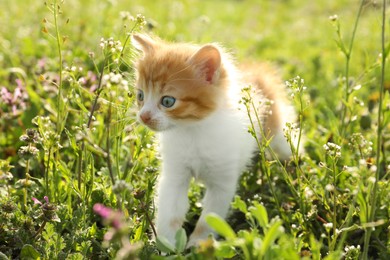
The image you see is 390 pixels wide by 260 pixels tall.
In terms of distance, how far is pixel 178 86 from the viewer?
2811 millimetres

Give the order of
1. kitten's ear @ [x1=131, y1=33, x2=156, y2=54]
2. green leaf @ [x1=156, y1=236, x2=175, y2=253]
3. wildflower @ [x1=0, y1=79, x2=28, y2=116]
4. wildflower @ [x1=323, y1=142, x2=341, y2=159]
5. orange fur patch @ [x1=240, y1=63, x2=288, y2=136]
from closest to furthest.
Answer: green leaf @ [x1=156, y1=236, x2=175, y2=253] < wildflower @ [x1=323, y1=142, x2=341, y2=159] < kitten's ear @ [x1=131, y1=33, x2=156, y2=54] < wildflower @ [x1=0, y1=79, x2=28, y2=116] < orange fur patch @ [x1=240, y1=63, x2=288, y2=136]

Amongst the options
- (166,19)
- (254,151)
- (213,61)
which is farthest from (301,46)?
(213,61)

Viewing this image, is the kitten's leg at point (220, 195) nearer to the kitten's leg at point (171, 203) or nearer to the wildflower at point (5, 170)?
the kitten's leg at point (171, 203)

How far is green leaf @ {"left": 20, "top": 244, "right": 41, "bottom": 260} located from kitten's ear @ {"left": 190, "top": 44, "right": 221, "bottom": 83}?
1179 mm

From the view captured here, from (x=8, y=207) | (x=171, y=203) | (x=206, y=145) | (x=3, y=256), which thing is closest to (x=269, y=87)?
(x=206, y=145)

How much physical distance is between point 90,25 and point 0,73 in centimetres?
199

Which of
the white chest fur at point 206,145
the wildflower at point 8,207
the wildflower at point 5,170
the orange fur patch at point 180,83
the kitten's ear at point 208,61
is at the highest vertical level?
the kitten's ear at point 208,61

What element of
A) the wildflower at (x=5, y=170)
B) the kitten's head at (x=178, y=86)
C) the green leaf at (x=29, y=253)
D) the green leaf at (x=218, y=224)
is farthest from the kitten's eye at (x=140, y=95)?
the green leaf at (x=218, y=224)

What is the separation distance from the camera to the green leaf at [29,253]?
2264 mm

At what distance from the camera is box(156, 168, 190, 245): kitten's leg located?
2893mm

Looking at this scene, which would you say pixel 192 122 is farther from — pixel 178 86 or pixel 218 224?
pixel 218 224

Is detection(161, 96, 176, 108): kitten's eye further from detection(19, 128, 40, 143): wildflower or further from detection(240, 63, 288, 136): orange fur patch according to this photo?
detection(240, 63, 288, 136): orange fur patch

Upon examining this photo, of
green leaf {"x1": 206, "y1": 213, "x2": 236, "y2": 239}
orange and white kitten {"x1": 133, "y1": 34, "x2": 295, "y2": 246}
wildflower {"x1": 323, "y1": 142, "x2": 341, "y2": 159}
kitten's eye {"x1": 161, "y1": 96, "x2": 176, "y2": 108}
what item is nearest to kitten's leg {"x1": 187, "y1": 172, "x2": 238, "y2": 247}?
orange and white kitten {"x1": 133, "y1": 34, "x2": 295, "y2": 246}

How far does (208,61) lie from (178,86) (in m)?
0.20
